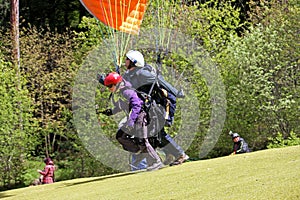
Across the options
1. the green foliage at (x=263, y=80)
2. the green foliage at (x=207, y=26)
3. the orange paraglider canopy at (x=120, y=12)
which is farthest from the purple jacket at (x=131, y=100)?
the green foliage at (x=207, y=26)

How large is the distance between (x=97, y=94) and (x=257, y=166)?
58.1 feet

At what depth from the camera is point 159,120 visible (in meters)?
11.4

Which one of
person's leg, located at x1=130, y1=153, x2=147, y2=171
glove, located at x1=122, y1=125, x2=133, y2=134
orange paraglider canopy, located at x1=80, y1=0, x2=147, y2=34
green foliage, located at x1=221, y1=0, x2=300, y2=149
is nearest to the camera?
glove, located at x1=122, y1=125, x2=133, y2=134

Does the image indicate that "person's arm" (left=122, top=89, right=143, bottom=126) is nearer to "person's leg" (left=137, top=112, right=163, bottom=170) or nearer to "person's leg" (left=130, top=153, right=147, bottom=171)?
"person's leg" (left=137, top=112, right=163, bottom=170)

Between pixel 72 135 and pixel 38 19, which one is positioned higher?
pixel 38 19

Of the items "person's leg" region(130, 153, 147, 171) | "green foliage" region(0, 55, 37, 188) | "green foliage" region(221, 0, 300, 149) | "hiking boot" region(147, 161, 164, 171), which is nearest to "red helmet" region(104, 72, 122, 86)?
"person's leg" region(130, 153, 147, 171)

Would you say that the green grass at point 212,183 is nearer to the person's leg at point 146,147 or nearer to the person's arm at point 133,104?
the person's leg at point 146,147

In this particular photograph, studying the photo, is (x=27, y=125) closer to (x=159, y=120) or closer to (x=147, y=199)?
(x=159, y=120)

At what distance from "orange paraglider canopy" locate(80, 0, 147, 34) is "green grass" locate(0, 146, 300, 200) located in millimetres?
4173

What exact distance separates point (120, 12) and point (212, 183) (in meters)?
7.31

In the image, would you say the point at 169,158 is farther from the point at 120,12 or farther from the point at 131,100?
the point at 120,12

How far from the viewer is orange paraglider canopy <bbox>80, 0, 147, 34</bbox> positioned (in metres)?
13.8

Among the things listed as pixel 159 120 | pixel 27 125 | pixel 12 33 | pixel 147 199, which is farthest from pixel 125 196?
pixel 12 33

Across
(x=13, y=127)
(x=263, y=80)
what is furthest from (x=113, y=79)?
(x=13, y=127)
